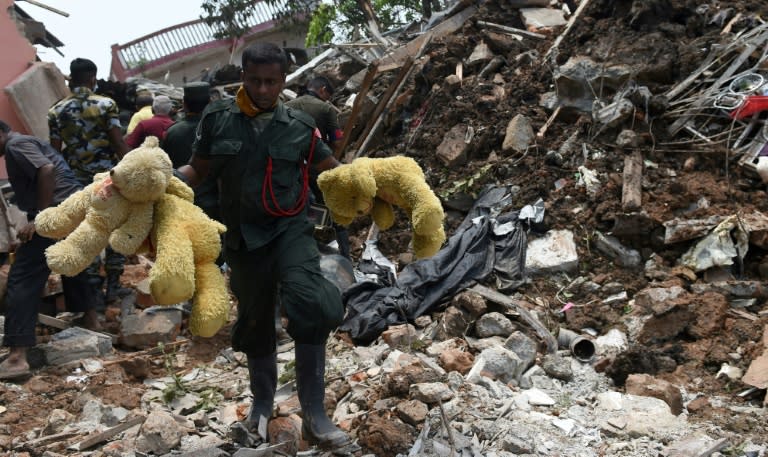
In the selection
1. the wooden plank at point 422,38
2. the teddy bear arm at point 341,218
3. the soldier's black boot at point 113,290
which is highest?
the teddy bear arm at point 341,218

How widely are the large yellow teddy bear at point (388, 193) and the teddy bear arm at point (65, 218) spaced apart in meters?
1.04

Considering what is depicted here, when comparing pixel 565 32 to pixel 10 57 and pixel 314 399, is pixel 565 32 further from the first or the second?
pixel 10 57

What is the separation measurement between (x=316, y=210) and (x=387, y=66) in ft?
11.8

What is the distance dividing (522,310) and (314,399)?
2688mm

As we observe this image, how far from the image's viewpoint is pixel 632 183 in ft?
21.7

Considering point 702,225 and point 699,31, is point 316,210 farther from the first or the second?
point 699,31

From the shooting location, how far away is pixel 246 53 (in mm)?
3406

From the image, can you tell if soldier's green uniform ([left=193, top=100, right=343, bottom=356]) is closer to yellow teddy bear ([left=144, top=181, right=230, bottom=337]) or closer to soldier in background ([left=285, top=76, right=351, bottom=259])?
yellow teddy bear ([left=144, top=181, right=230, bottom=337])

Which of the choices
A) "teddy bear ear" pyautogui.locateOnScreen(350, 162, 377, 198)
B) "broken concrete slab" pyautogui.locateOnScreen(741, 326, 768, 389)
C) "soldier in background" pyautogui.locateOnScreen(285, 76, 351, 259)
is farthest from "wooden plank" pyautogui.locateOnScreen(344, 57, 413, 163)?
"teddy bear ear" pyautogui.locateOnScreen(350, 162, 377, 198)

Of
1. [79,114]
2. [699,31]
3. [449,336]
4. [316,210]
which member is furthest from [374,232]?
[699,31]

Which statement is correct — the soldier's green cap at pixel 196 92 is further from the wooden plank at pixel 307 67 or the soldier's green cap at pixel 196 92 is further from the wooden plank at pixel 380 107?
the wooden plank at pixel 307 67

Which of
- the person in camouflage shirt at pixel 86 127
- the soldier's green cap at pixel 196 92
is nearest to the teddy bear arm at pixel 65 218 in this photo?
the soldier's green cap at pixel 196 92

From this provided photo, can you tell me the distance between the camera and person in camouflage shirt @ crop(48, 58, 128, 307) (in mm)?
6047

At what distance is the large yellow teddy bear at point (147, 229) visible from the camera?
2947mm
